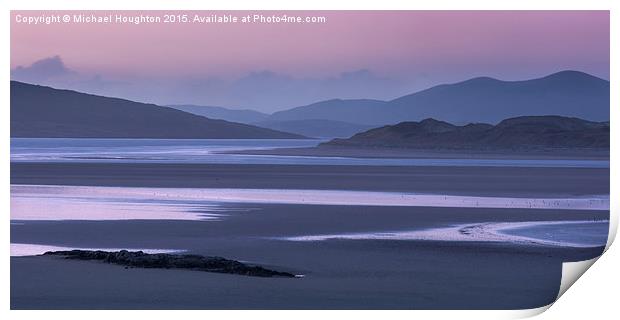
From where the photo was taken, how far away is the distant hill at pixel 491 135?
116 ft

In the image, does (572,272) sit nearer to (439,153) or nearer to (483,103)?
(483,103)

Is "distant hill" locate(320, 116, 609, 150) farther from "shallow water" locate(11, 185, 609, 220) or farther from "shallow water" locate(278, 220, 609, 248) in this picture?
"shallow water" locate(278, 220, 609, 248)

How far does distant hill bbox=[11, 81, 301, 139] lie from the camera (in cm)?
4262

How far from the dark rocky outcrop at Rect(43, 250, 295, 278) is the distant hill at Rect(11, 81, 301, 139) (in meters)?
28.8

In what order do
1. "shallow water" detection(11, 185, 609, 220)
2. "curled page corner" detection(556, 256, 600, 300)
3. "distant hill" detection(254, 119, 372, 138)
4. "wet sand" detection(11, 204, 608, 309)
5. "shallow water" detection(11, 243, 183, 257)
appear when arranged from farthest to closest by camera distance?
"distant hill" detection(254, 119, 372, 138), "shallow water" detection(11, 185, 609, 220), "shallow water" detection(11, 243, 183, 257), "curled page corner" detection(556, 256, 600, 300), "wet sand" detection(11, 204, 608, 309)

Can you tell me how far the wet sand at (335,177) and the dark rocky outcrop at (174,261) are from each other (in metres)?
7.35

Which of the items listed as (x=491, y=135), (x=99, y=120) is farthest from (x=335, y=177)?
(x=99, y=120)

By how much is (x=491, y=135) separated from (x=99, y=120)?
62.7 ft

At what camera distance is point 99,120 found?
48.1m

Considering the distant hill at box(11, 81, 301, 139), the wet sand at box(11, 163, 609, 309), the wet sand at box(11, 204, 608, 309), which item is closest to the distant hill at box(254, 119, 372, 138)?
the wet sand at box(11, 163, 609, 309)

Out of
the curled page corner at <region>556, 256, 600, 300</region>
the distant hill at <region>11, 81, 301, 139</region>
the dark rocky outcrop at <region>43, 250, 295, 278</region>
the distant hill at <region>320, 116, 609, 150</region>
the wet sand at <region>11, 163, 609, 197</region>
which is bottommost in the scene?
the curled page corner at <region>556, 256, 600, 300</region>

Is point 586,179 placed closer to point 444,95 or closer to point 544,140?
point 444,95

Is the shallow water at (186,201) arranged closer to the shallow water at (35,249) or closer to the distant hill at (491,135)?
the shallow water at (35,249)

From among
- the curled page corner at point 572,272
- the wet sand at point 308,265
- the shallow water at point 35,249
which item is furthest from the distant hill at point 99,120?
the curled page corner at point 572,272
